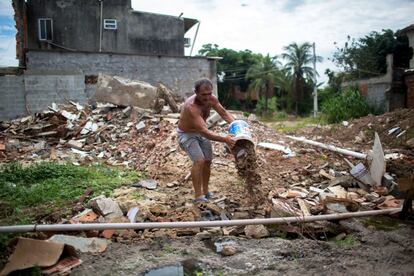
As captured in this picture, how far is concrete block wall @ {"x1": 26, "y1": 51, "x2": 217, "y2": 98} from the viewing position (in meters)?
15.4

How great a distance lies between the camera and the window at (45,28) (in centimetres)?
1938

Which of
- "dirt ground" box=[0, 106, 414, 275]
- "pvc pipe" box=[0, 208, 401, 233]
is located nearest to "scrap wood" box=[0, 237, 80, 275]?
"dirt ground" box=[0, 106, 414, 275]

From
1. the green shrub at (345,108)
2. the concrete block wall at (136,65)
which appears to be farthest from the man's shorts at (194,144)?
the green shrub at (345,108)

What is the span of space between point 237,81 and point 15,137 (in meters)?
30.7

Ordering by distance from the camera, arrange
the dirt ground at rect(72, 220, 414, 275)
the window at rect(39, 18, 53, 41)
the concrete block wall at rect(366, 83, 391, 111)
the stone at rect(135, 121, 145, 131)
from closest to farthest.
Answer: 1. the dirt ground at rect(72, 220, 414, 275)
2. the stone at rect(135, 121, 145, 131)
3. the concrete block wall at rect(366, 83, 391, 111)
4. the window at rect(39, 18, 53, 41)

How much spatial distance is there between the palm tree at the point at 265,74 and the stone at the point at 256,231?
31.6 metres

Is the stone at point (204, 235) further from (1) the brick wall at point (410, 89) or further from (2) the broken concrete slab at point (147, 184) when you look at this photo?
(1) the brick wall at point (410, 89)

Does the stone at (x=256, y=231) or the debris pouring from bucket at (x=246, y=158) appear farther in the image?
the debris pouring from bucket at (x=246, y=158)

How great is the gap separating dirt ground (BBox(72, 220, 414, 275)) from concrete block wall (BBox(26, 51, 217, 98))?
517 inches

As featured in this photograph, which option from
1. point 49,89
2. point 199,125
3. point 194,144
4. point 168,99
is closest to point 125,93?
point 168,99

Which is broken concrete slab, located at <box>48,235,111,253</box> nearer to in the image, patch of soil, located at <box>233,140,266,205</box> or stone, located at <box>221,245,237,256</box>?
stone, located at <box>221,245,237,256</box>

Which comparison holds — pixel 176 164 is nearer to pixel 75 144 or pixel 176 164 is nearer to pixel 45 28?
pixel 75 144

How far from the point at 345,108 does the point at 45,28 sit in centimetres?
1695

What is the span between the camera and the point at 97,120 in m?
10.6
